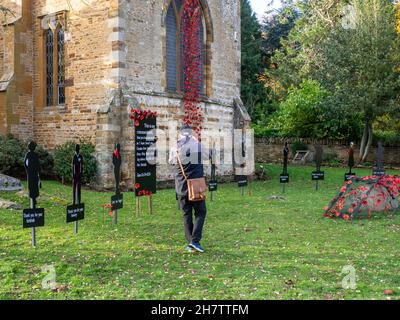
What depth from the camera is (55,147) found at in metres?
16.4

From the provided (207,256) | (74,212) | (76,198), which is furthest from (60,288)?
(76,198)

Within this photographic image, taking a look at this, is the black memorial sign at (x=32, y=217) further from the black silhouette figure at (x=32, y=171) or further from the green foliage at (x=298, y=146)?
the green foliage at (x=298, y=146)

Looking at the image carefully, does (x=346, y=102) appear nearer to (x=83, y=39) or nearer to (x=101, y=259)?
(x=83, y=39)

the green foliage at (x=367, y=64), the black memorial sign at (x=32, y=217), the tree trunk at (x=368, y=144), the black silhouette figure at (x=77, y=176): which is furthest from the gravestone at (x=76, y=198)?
the tree trunk at (x=368, y=144)

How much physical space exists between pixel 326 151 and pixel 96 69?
16.4 meters

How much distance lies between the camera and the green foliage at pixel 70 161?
47.7 ft

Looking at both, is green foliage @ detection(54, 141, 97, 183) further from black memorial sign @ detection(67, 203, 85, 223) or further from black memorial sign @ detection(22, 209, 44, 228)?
black memorial sign @ detection(22, 209, 44, 228)

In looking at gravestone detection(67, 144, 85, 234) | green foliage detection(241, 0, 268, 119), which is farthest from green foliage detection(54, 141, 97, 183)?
green foliage detection(241, 0, 268, 119)

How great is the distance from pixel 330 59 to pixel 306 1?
40.4 ft

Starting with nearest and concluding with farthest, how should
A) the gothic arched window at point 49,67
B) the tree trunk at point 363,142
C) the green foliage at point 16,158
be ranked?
Answer: 1. the green foliage at point 16,158
2. the gothic arched window at point 49,67
3. the tree trunk at point 363,142

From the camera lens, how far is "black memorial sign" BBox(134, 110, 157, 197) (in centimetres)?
1017

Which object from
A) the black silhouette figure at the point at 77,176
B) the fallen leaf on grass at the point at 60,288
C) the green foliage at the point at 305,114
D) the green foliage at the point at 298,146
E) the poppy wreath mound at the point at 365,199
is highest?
the green foliage at the point at 305,114

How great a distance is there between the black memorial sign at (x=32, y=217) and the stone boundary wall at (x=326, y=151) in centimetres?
2153

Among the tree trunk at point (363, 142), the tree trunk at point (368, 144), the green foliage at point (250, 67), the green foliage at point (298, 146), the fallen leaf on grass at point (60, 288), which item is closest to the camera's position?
the fallen leaf on grass at point (60, 288)
